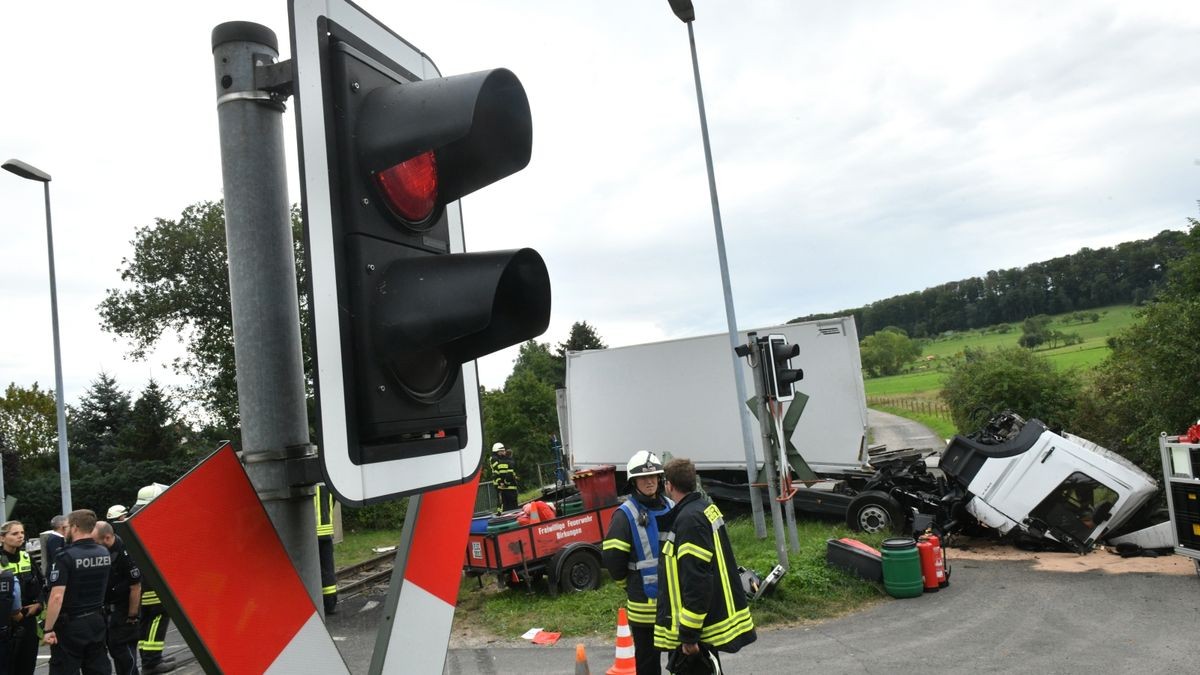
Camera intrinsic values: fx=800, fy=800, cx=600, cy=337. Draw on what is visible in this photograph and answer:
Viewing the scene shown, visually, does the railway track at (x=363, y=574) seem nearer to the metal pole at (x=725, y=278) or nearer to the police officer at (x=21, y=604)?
the police officer at (x=21, y=604)

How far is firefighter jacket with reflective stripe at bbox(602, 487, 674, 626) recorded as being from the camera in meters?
6.08

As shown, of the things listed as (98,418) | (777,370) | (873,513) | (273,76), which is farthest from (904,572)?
Answer: (98,418)

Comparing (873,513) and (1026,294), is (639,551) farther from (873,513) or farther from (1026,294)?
(1026,294)

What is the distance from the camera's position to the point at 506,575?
1200cm

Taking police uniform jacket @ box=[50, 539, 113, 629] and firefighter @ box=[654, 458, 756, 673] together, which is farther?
police uniform jacket @ box=[50, 539, 113, 629]

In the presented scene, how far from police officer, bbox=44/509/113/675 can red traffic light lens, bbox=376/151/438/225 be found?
25.5ft

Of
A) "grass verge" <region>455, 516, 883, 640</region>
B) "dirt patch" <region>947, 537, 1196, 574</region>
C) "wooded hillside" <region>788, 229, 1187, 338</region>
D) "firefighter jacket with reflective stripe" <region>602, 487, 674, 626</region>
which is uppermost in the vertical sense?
"wooded hillside" <region>788, 229, 1187, 338</region>

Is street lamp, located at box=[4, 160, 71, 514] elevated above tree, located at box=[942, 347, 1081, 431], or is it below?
above

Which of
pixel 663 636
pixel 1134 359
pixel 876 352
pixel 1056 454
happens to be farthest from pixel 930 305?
pixel 663 636

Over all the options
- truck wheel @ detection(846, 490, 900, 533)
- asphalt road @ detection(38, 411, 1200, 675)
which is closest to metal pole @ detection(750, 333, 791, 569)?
asphalt road @ detection(38, 411, 1200, 675)

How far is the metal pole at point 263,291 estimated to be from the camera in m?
1.65

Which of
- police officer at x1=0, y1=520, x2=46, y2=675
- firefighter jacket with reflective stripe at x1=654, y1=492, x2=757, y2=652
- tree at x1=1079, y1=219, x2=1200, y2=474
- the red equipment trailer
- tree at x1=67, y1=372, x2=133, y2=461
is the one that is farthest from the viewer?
tree at x1=67, y1=372, x2=133, y2=461

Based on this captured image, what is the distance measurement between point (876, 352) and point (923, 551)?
67.2 meters

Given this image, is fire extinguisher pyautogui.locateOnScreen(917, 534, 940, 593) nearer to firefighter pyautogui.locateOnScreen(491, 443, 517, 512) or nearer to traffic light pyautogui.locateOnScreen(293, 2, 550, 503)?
firefighter pyautogui.locateOnScreen(491, 443, 517, 512)
